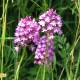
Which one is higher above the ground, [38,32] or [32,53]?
[38,32]

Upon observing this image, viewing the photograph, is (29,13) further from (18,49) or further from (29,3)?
(18,49)

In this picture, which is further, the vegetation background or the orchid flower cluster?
the vegetation background

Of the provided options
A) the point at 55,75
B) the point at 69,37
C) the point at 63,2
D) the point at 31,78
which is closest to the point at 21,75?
the point at 31,78

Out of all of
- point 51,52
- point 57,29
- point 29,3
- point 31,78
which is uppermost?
point 29,3

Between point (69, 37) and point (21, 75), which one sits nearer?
point (21, 75)

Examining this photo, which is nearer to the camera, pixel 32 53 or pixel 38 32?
pixel 38 32

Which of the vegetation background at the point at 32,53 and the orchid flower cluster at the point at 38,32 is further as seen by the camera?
the vegetation background at the point at 32,53

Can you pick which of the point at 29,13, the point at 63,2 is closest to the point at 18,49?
the point at 29,13

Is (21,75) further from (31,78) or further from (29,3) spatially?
(29,3)

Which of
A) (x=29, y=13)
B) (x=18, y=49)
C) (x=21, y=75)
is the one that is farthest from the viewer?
(x=29, y=13)

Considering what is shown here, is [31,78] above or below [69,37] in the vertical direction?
below

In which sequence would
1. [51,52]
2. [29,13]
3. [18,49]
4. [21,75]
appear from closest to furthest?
1. [51,52]
2. [18,49]
3. [21,75]
4. [29,13]
